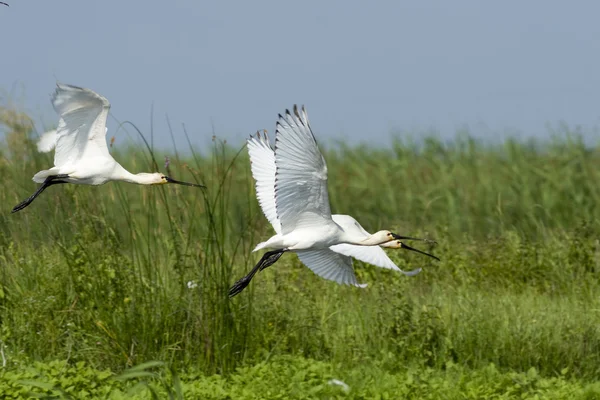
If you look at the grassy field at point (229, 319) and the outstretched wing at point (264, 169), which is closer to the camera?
the grassy field at point (229, 319)

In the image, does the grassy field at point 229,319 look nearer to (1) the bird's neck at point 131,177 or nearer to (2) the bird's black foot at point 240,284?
(1) the bird's neck at point 131,177

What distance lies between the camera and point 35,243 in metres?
7.96

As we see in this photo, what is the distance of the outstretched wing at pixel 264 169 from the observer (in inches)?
240

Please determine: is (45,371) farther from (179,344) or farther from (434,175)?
(434,175)

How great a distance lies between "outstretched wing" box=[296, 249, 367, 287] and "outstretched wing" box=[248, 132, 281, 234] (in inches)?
13.5

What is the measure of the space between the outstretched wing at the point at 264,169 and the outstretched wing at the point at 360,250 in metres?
→ 0.48

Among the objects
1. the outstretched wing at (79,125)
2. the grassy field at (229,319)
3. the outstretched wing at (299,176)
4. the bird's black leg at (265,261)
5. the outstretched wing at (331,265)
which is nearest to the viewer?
the outstretched wing at (299,176)

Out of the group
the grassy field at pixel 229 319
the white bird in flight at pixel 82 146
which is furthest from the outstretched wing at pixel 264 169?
the white bird in flight at pixel 82 146

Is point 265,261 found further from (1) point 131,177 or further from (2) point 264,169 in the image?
(2) point 264,169

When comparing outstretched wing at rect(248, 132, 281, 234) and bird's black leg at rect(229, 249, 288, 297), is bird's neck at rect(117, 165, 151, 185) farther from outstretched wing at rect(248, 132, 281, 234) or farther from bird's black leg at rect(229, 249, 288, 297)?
outstretched wing at rect(248, 132, 281, 234)

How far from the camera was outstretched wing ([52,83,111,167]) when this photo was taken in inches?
201

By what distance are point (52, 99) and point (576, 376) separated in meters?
3.92

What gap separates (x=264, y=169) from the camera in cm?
611

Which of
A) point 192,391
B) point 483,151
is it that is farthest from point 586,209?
point 192,391
